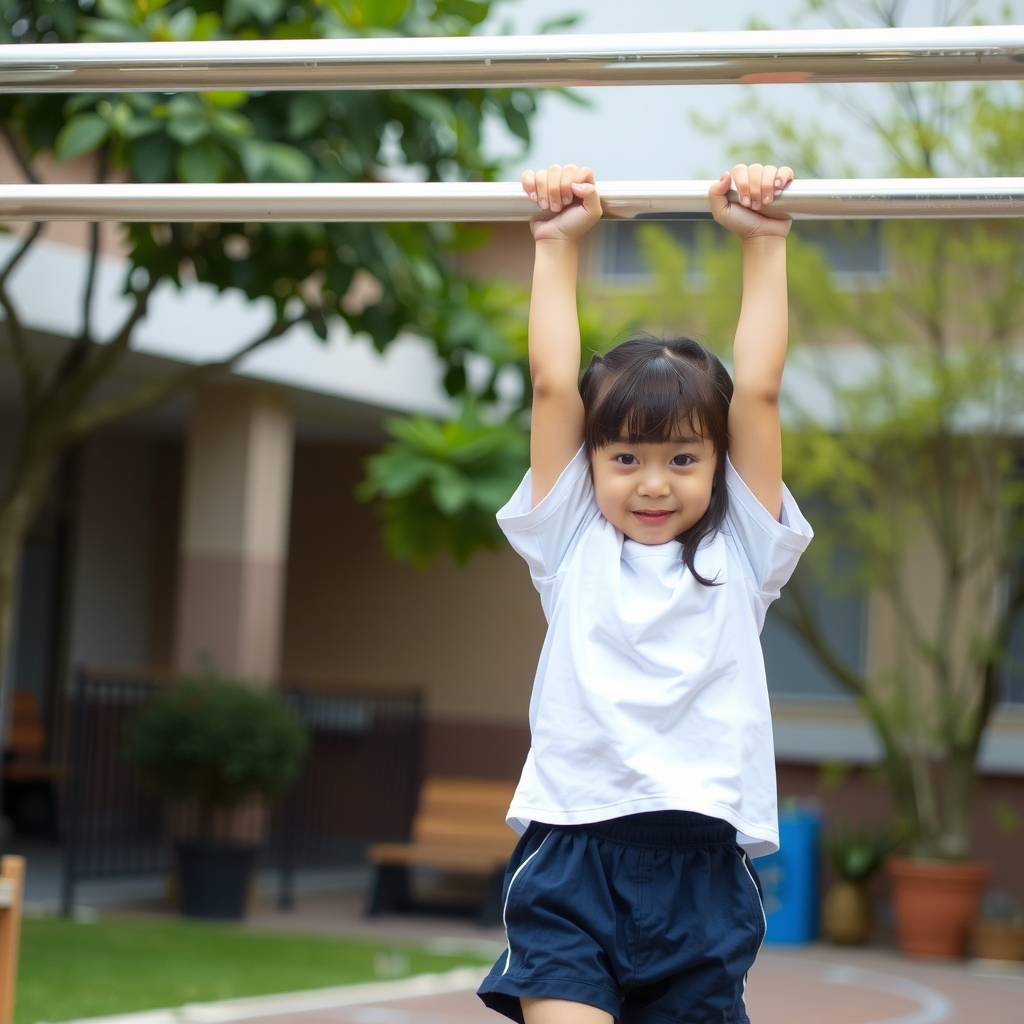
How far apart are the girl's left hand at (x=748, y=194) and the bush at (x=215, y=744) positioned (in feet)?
22.4

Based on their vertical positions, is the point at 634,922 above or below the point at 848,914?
above

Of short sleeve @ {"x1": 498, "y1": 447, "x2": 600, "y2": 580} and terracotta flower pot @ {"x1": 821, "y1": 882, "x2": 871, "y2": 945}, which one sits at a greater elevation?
short sleeve @ {"x1": 498, "y1": 447, "x2": 600, "y2": 580}

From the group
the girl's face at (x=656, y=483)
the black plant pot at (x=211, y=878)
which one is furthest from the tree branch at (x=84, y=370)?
the girl's face at (x=656, y=483)

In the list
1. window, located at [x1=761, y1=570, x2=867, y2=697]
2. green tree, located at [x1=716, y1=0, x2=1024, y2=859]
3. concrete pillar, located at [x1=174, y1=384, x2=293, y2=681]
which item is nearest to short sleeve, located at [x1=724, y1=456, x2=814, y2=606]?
green tree, located at [x1=716, y1=0, x2=1024, y2=859]

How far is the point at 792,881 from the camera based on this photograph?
9773 millimetres

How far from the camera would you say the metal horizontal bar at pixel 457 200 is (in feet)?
7.25

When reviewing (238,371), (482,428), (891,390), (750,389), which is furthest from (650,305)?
(750,389)

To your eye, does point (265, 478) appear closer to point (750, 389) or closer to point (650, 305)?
point (650, 305)

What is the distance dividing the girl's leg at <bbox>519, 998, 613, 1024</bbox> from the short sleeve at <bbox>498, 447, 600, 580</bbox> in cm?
63

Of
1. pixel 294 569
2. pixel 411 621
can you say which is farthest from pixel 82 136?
pixel 294 569

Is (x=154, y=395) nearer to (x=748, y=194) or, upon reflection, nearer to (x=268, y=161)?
(x=268, y=161)

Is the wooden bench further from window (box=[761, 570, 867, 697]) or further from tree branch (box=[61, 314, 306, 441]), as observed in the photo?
tree branch (box=[61, 314, 306, 441])

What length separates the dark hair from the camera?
2379mm

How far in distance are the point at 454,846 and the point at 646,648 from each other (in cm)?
782
